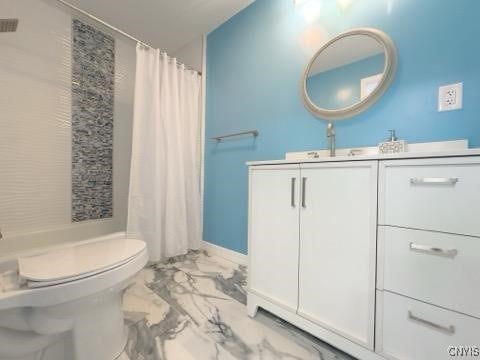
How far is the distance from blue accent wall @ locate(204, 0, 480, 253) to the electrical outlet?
0.02 m

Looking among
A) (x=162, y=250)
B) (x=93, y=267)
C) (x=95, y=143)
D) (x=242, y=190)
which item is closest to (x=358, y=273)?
(x=93, y=267)

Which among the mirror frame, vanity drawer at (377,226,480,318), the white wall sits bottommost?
vanity drawer at (377,226,480,318)

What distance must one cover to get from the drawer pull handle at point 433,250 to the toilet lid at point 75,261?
1.12 metres

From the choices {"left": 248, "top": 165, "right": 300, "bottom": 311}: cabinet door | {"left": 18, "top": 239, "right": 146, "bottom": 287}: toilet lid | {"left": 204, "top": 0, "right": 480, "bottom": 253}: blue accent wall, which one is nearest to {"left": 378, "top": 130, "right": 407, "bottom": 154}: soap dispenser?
{"left": 204, "top": 0, "right": 480, "bottom": 253}: blue accent wall

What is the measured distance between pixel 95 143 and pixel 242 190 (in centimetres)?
150

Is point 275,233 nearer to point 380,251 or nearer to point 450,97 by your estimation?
point 380,251

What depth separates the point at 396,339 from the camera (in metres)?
0.75

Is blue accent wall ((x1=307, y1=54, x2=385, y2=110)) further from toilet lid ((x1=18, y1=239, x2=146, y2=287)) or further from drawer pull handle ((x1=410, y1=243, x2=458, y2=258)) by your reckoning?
toilet lid ((x1=18, y1=239, x2=146, y2=287))

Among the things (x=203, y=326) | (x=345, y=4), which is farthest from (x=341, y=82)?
(x=203, y=326)

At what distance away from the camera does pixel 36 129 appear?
1.69 meters

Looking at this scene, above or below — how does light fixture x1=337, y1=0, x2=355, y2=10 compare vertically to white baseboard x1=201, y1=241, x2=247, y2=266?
above

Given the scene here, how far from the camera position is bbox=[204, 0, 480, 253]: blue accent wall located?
3.22 ft

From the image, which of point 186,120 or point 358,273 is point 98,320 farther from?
point 186,120

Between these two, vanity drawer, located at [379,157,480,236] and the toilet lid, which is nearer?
vanity drawer, located at [379,157,480,236]
